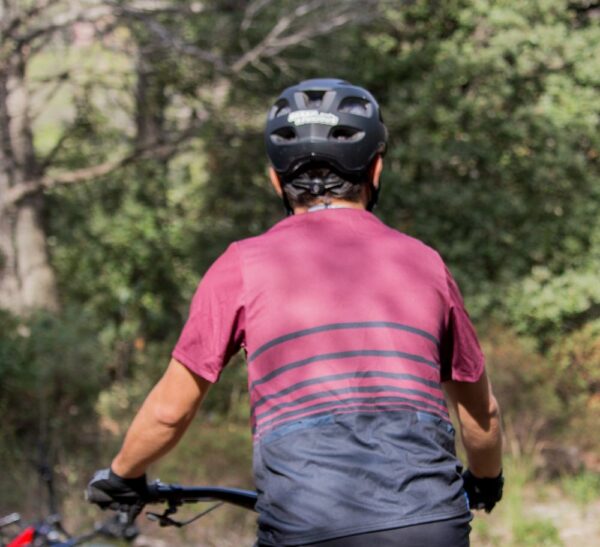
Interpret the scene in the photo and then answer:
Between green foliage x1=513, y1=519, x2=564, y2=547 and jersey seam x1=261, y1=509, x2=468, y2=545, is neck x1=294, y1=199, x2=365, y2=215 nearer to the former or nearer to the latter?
jersey seam x1=261, y1=509, x2=468, y2=545

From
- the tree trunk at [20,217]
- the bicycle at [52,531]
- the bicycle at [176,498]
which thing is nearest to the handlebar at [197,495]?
the bicycle at [176,498]

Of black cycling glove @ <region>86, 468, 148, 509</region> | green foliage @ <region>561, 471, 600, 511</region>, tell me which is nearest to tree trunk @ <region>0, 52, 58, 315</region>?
green foliage @ <region>561, 471, 600, 511</region>

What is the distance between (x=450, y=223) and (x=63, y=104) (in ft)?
19.3

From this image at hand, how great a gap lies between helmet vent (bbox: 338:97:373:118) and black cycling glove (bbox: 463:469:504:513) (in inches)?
40.0

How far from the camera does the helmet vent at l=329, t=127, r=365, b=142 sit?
93.0 inches

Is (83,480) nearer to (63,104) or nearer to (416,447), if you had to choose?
(416,447)

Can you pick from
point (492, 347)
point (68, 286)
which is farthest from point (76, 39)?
point (492, 347)

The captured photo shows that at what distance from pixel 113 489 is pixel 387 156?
31.6ft

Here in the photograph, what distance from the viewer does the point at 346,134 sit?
2.39 meters

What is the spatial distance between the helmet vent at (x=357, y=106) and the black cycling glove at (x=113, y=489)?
1094 mm

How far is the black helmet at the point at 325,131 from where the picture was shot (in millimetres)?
2334

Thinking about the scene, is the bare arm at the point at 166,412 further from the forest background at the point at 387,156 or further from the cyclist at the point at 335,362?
the forest background at the point at 387,156

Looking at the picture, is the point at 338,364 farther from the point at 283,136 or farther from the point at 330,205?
Result: the point at 283,136

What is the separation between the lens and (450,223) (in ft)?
38.7
